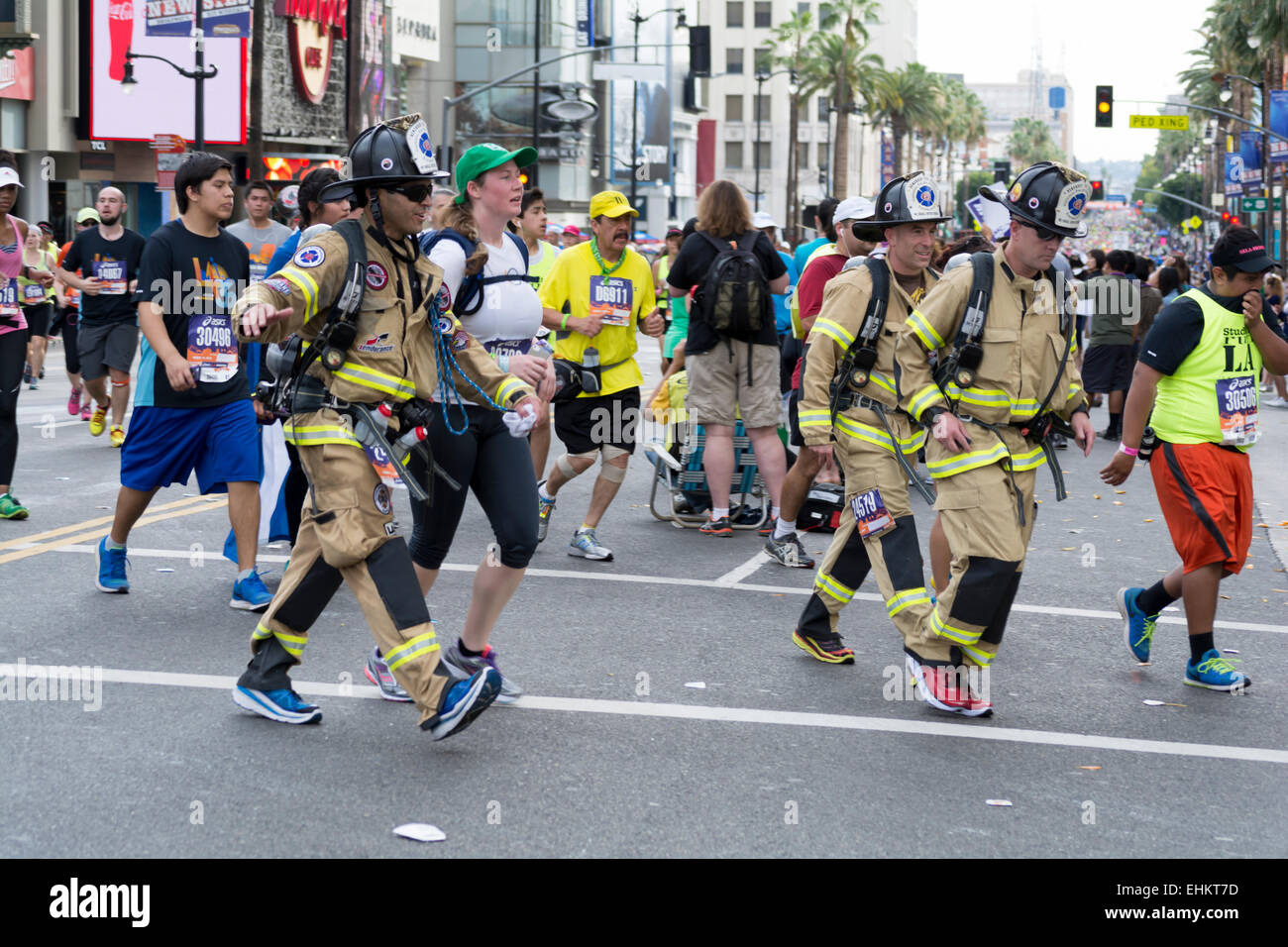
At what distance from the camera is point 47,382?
20.6m

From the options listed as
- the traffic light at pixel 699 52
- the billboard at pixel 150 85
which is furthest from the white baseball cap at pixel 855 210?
the billboard at pixel 150 85

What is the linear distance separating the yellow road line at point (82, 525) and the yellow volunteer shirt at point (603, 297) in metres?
2.99

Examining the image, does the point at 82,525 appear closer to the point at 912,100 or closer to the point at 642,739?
the point at 642,739

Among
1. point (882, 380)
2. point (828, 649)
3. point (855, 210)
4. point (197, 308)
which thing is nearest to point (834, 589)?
point (828, 649)

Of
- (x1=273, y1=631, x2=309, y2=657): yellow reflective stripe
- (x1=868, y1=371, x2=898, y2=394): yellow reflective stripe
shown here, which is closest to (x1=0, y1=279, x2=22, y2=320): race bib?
(x1=273, y1=631, x2=309, y2=657): yellow reflective stripe

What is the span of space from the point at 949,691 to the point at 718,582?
2.84m

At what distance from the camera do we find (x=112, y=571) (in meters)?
7.86

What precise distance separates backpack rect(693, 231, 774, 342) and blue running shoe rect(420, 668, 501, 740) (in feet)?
15.1

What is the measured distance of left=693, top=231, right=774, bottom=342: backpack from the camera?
9320mm

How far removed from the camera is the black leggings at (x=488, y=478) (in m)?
5.66

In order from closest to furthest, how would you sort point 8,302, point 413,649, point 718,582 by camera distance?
point 413,649, point 718,582, point 8,302

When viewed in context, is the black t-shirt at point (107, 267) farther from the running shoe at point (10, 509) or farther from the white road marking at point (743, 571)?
the white road marking at point (743, 571)

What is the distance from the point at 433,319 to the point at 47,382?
16.6m

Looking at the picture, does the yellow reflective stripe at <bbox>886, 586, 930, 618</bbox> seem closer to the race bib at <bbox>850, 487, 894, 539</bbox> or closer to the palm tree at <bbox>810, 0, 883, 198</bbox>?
the race bib at <bbox>850, 487, 894, 539</bbox>
